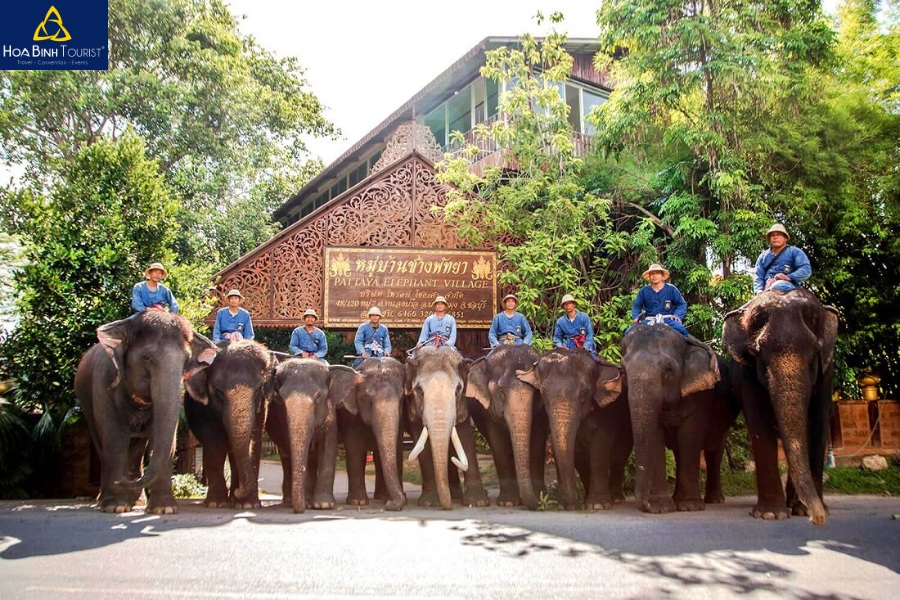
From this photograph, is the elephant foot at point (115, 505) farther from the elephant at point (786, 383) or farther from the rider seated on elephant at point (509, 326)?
the elephant at point (786, 383)

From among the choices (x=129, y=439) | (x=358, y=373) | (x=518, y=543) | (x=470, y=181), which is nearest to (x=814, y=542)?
(x=518, y=543)

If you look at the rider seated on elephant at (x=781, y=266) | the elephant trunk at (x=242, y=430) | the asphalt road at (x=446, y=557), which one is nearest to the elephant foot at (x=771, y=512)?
the asphalt road at (x=446, y=557)

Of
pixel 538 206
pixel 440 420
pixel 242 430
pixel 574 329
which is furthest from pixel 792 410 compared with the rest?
pixel 538 206

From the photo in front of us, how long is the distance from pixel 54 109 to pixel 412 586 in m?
17.2

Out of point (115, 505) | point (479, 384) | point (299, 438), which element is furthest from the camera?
point (479, 384)

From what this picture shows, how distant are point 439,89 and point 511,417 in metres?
12.2

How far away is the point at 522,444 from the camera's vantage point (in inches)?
334

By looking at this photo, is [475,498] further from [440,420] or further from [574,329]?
[574,329]

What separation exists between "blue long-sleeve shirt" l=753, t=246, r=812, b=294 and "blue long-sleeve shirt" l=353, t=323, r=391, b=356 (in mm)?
4779

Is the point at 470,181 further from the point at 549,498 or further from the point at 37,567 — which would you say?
the point at 37,567

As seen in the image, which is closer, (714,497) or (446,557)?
(446,557)

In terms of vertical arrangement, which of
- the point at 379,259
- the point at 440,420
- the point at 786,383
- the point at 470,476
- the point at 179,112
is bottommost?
the point at 470,476

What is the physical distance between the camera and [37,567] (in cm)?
511

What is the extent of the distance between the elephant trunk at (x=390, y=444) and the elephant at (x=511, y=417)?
3.37 feet
